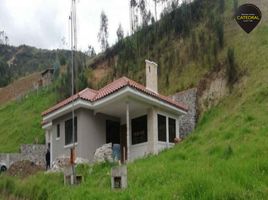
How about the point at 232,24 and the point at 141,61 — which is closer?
the point at 232,24

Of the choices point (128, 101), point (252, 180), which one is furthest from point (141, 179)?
point (128, 101)

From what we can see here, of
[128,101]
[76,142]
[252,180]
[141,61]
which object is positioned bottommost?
[252,180]

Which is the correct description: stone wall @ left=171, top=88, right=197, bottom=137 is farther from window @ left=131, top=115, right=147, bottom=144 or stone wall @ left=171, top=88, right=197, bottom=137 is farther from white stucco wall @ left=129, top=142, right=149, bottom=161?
white stucco wall @ left=129, top=142, right=149, bottom=161

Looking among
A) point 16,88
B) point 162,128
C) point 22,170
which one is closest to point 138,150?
point 162,128

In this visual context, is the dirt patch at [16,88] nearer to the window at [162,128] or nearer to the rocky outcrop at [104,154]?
the window at [162,128]

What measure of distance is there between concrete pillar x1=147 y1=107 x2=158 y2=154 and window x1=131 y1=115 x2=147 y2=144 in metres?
0.40

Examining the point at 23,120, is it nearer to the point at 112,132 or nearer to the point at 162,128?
the point at 112,132

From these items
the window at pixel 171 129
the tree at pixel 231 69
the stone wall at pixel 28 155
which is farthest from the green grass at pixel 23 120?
the window at pixel 171 129

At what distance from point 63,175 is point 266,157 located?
7.95 metres

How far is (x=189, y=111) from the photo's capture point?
3033 cm

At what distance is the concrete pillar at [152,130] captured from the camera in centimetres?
2375

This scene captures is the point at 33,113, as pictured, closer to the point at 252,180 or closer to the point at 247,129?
the point at 247,129

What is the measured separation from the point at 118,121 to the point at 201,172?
1203 cm

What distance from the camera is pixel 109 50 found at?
49.5 meters
